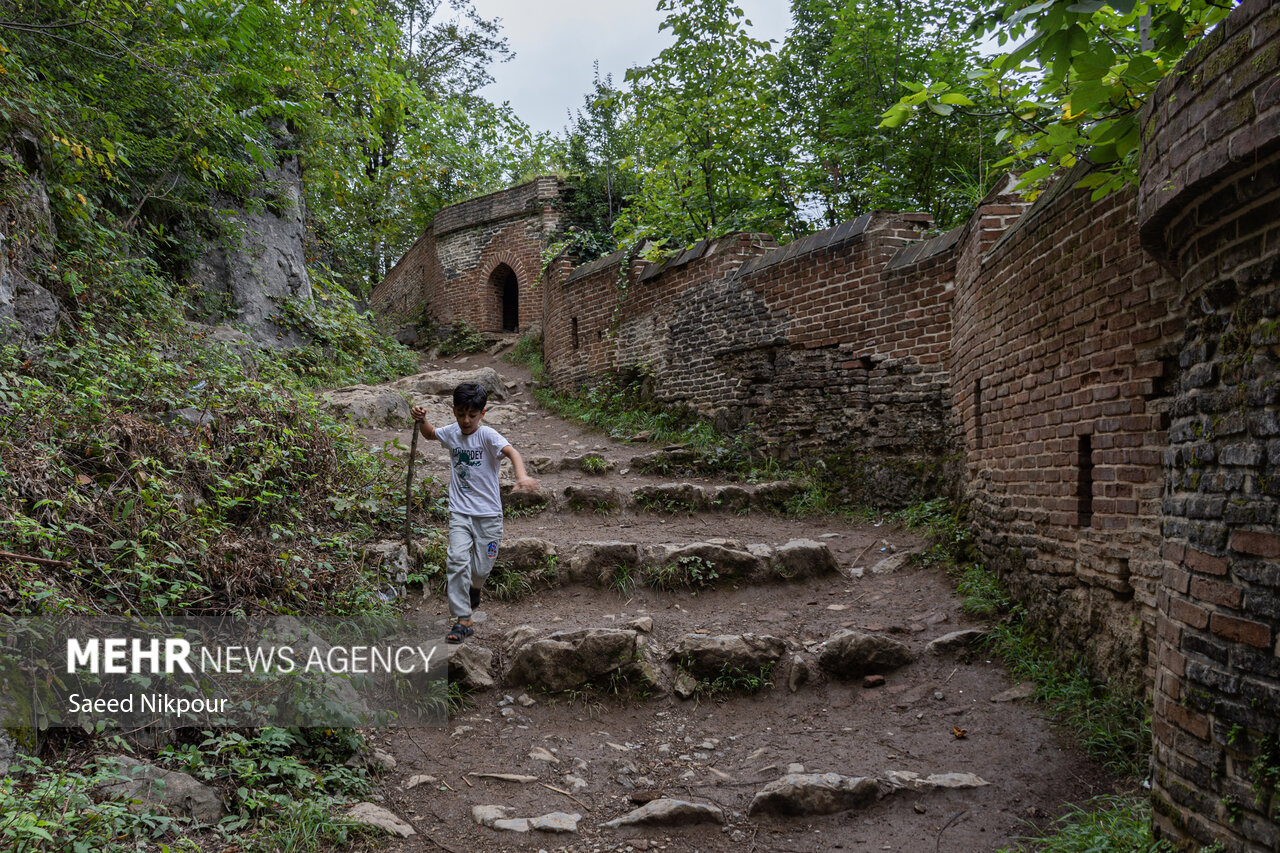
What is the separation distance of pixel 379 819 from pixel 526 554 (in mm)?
2579

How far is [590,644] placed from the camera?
13.0 ft

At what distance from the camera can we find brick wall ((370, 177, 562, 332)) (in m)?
17.6

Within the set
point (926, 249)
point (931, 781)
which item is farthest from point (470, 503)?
point (926, 249)

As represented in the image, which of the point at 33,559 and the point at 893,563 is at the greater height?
the point at 33,559

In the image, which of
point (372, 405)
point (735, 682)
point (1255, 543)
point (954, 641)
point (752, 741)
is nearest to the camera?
point (1255, 543)

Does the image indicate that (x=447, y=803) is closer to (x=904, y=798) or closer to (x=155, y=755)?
(x=155, y=755)

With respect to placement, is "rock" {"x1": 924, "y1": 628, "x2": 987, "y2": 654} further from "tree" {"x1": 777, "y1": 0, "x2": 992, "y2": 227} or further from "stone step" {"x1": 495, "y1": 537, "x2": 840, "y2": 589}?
"tree" {"x1": 777, "y1": 0, "x2": 992, "y2": 227}

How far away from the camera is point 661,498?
6812mm

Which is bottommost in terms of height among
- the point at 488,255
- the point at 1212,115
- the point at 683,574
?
the point at 683,574

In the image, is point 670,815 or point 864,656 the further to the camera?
point 864,656

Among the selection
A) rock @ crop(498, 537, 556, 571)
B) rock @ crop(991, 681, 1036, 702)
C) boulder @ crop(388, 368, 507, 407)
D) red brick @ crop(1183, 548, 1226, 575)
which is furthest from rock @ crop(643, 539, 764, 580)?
boulder @ crop(388, 368, 507, 407)

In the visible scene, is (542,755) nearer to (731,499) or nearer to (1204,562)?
(1204,562)

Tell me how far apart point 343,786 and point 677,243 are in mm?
9069

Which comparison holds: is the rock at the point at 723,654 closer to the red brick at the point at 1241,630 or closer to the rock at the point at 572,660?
the rock at the point at 572,660
